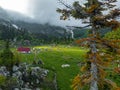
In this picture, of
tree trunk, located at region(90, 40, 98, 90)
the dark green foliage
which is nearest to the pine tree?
tree trunk, located at region(90, 40, 98, 90)

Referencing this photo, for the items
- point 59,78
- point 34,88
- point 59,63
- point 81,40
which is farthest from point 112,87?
point 59,63

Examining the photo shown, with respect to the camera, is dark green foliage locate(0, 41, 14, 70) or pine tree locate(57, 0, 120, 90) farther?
dark green foliage locate(0, 41, 14, 70)

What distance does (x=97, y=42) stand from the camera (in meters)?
33.7

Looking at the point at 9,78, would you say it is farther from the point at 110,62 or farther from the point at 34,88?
the point at 110,62

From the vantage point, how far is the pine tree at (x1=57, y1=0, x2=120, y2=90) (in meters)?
33.3

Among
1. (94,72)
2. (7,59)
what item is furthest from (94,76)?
(7,59)

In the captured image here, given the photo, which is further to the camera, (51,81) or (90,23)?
(51,81)

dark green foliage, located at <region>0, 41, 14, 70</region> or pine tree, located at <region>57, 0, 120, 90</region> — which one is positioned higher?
Answer: pine tree, located at <region>57, 0, 120, 90</region>

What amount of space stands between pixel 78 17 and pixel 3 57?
7986 centimetres

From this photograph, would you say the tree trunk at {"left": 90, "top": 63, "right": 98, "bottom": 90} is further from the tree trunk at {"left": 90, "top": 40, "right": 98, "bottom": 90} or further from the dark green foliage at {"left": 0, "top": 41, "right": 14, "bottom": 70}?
the dark green foliage at {"left": 0, "top": 41, "right": 14, "bottom": 70}

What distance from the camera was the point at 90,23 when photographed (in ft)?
113

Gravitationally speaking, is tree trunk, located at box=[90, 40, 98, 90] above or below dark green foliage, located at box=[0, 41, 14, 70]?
above

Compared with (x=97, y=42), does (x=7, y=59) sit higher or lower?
lower

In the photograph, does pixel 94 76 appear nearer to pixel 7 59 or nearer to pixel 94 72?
pixel 94 72
